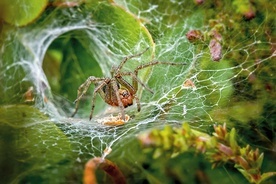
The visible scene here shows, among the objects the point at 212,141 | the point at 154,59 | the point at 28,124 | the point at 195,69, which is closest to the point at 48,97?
the point at 28,124

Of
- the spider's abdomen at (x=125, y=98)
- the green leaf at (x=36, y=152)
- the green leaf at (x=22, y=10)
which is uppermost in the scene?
the green leaf at (x=22, y=10)

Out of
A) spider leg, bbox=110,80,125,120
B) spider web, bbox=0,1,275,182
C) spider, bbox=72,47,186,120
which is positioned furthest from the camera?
spider, bbox=72,47,186,120

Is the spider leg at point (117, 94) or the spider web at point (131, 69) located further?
the spider leg at point (117, 94)

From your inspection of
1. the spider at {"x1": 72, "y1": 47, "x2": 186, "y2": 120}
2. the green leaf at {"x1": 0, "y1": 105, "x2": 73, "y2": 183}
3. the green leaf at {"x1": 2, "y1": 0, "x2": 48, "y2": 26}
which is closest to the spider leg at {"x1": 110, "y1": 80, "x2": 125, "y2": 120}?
the spider at {"x1": 72, "y1": 47, "x2": 186, "y2": 120}

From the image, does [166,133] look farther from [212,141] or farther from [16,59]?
[16,59]

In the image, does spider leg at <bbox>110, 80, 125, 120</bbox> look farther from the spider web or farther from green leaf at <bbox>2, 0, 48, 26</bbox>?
green leaf at <bbox>2, 0, 48, 26</bbox>

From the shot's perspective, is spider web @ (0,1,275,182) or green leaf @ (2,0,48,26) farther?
green leaf @ (2,0,48,26)

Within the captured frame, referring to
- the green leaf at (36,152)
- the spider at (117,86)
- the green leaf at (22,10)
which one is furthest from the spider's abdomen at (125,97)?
the green leaf at (22,10)

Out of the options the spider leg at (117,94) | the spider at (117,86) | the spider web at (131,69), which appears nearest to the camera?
A: the spider web at (131,69)

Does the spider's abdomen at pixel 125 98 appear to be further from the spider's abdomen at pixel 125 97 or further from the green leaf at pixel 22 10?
the green leaf at pixel 22 10
